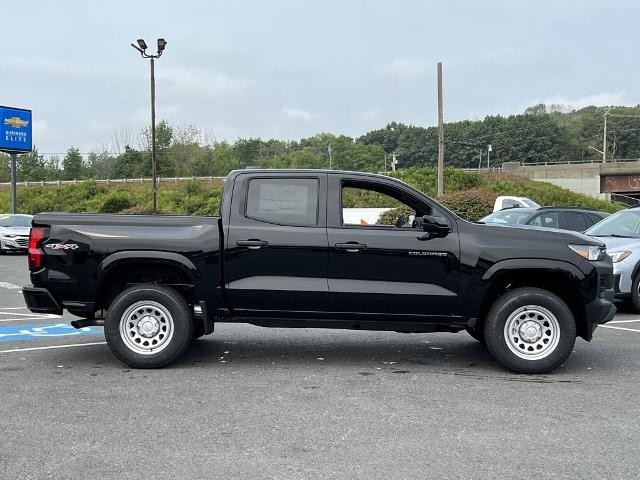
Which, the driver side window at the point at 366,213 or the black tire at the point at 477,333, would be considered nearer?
the driver side window at the point at 366,213

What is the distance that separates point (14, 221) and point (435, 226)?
69.5 ft

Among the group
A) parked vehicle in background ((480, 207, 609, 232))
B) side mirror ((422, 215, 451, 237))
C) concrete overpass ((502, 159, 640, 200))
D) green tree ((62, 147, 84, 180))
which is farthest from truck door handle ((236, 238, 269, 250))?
green tree ((62, 147, 84, 180))

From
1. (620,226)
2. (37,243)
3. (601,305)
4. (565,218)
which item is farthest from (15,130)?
(601,305)

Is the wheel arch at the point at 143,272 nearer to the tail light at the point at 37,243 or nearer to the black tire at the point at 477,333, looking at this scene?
the tail light at the point at 37,243

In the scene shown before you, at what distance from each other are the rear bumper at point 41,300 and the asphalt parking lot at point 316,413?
593 millimetres

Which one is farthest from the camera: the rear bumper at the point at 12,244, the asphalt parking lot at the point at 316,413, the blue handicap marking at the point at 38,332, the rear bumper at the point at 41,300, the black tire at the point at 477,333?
the rear bumper at the point at 12,244

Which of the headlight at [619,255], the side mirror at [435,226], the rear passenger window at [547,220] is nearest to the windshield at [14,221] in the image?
the rear passenger window at [547,220]

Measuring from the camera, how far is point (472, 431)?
4449 millimetres

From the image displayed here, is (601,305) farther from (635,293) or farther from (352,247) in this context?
(635,293)

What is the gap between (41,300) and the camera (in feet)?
20.4

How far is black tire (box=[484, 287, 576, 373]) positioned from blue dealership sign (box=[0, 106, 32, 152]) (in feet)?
124

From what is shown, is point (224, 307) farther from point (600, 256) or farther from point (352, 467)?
point (600, 256)

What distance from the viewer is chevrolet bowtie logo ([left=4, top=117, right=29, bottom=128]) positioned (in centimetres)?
3802

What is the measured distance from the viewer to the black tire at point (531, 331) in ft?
19.8
